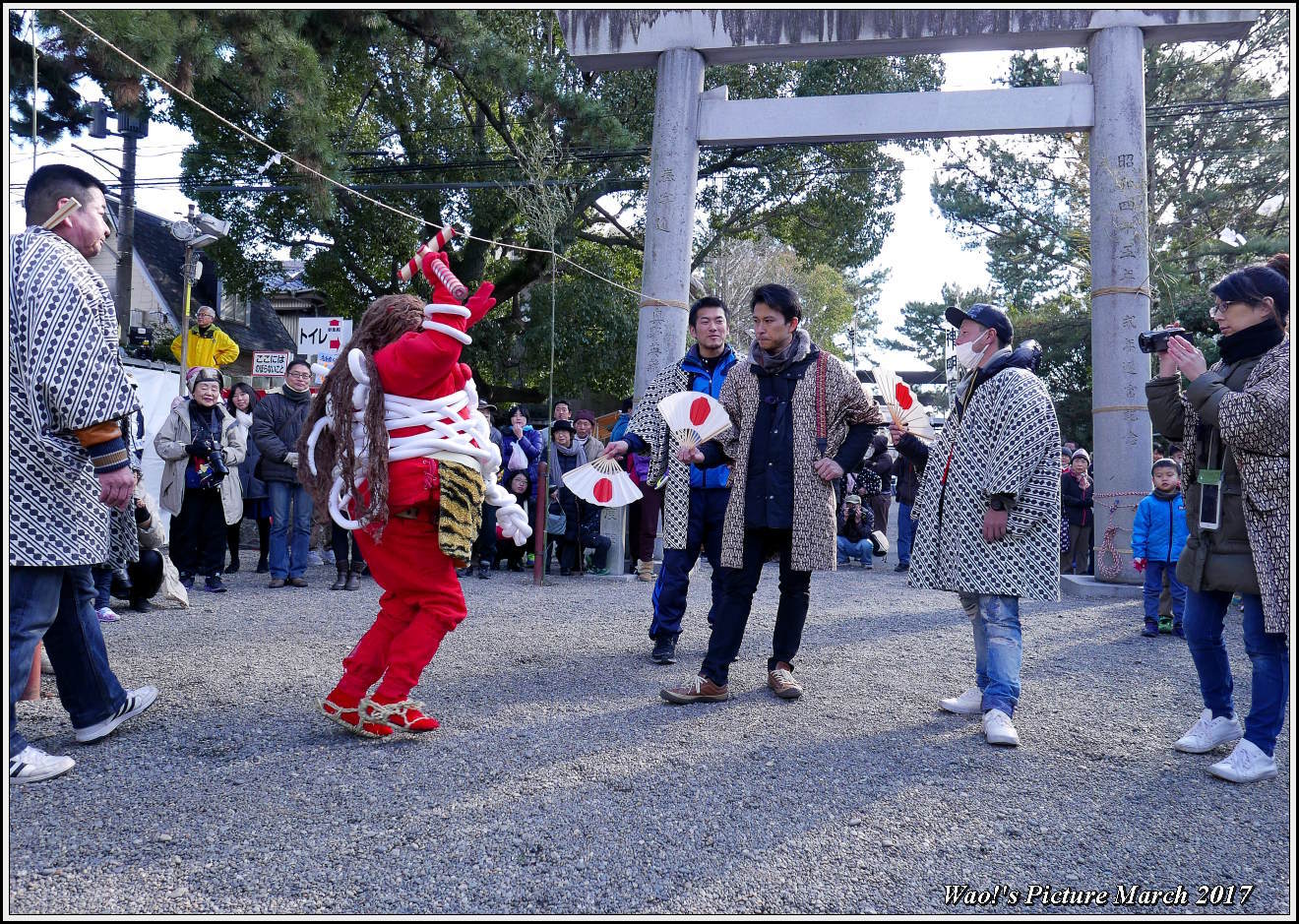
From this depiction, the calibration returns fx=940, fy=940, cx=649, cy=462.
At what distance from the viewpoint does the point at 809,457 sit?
4.25m

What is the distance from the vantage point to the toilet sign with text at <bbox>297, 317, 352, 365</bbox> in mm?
12180

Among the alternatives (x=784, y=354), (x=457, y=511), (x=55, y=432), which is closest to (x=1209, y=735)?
(x=784, y=354)

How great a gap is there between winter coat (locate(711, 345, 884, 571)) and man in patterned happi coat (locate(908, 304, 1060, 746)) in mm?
406

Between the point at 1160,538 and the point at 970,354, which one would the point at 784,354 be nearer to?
the point at 970,354

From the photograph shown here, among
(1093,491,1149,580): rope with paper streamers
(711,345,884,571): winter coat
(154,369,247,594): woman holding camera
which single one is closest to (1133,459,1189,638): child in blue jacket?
(1093,491,1149,580): rope with paper streamers

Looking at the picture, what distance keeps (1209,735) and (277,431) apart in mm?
7026

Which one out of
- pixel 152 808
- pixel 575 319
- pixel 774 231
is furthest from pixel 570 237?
pixel 152 808

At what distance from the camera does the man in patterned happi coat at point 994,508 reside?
3.90 meters

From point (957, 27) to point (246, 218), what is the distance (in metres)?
14.0

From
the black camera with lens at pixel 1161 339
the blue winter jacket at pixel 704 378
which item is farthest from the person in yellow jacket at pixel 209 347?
the black camera with lens at pixel 1161 339

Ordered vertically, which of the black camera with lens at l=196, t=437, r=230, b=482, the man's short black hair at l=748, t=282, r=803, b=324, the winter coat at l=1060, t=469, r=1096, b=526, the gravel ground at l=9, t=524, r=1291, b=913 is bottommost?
the gravel ground at l=9, t=524, r=1291, b=913

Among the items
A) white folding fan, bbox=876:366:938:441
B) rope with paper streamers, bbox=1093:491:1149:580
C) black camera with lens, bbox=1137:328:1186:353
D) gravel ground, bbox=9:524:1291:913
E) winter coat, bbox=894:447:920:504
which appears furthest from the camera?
winter coat, bbox=894:447:920:504

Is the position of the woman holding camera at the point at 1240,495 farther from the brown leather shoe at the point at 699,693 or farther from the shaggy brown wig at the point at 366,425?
the shaggy brown wig at the point at 366,425

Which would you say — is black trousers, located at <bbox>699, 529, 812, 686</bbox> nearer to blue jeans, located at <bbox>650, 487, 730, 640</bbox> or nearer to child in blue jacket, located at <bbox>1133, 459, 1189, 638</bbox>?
blue jeans, located at <bbox>650, 487, 730, 640</bbox>
